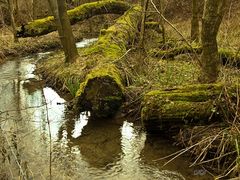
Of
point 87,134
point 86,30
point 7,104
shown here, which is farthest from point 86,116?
point 86,30

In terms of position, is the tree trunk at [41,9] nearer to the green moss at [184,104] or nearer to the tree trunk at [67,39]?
the tree trunk at [67,39]

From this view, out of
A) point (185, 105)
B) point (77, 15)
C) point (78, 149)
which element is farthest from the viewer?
point (77, 15)

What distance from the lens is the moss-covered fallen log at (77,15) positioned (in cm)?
1411

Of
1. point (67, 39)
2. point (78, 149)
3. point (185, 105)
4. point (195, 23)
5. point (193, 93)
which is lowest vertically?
point (78, 149)

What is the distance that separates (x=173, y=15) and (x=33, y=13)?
1035 cm

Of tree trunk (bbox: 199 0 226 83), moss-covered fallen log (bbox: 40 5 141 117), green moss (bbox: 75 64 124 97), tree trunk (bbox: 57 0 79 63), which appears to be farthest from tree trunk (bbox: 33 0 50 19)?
tree trunk (bbox: 199 0 226 83)

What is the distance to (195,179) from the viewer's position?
639 cm

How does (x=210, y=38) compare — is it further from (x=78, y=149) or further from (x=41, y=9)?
(x=41, y=9)

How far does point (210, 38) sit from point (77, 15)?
913 centimetres

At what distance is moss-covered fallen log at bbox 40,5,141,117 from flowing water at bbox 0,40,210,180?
0.46 m

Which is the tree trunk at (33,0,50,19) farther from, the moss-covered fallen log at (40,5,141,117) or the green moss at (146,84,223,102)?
the green moss at (146,84,223,102)

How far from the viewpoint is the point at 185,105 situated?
748 cm

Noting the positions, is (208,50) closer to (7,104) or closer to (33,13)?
(7,104)

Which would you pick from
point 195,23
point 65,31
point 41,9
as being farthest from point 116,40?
point 41,9
